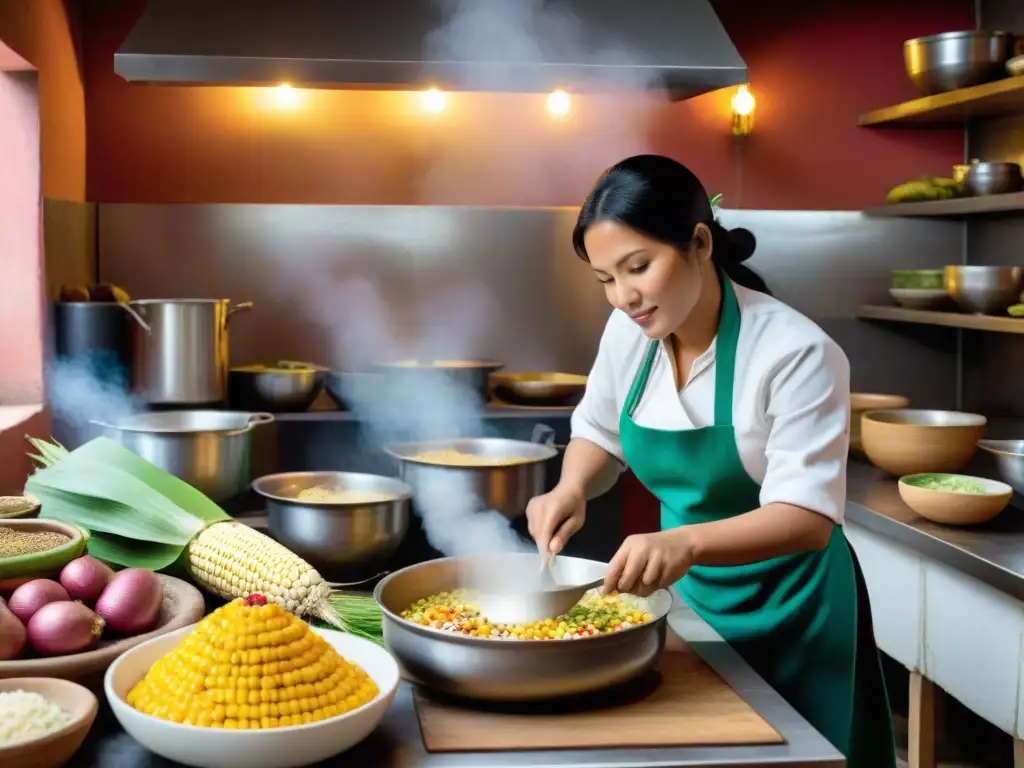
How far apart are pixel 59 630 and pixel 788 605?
1214 millimetres

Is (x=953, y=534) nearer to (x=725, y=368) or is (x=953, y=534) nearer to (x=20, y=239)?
(x=725, y=368)

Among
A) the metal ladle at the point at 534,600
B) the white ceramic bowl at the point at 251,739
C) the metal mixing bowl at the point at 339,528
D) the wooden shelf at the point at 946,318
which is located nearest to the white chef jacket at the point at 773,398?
the metal ladle at the point at 534,600

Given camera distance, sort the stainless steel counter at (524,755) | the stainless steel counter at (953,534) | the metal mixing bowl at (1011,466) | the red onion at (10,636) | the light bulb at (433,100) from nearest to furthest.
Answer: the stainless steel counter at (524,755) → the red onion at (10,636) → the stainless steel counter at (953,534) → the metal mixing bowl at (1011,466) → the light bulb at (433,100)

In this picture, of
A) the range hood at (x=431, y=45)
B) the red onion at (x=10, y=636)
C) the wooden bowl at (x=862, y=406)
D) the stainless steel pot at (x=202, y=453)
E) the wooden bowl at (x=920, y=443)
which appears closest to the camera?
the red onion at (x=10, y=636)

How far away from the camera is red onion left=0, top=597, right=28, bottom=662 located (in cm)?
139

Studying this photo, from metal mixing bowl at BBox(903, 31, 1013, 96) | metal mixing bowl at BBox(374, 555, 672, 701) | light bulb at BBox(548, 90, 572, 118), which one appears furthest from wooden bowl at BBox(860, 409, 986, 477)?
metal mixing bowl at BBox(374, 555, 672, 701)

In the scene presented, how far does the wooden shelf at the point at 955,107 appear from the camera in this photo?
142 inches

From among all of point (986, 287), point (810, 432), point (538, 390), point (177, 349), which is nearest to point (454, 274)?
point (538, 390)

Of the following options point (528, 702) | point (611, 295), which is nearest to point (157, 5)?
point (611, 295)

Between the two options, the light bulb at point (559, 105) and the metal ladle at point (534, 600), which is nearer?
the metal ladle at point (534, 600)

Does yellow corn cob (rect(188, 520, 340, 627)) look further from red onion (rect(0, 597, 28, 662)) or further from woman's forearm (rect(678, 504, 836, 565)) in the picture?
woman's forearm (rect(678, 504, 836, 565))

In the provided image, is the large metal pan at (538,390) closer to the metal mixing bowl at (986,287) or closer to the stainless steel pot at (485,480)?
the metal mixing bowl at (986,287)

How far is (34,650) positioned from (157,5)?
2324mm

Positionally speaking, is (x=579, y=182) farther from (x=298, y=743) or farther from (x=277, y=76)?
(x=298, y=743)
